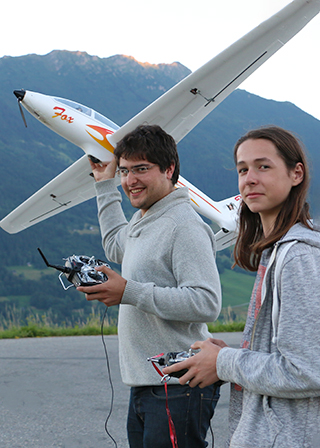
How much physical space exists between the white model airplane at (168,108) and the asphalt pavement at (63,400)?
2.63 m

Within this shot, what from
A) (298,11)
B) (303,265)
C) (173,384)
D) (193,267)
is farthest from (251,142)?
(298,11)

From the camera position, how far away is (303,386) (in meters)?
1.08

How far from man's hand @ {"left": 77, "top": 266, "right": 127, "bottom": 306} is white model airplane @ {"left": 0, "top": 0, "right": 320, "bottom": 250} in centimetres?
413

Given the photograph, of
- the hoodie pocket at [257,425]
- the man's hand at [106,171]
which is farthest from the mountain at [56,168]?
the hoodie pocket at [257,425]

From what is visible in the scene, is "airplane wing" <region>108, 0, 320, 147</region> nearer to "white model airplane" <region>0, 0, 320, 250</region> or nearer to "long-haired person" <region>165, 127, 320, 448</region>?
"white model airplane" <region>0, 0, 320, 250</region>

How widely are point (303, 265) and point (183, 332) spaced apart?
3.11ft

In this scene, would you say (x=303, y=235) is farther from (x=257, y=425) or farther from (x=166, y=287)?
(x=166, y=287)

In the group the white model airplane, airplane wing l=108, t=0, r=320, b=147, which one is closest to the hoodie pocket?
the white model airplane

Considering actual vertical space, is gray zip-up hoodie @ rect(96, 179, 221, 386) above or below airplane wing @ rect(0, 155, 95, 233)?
below

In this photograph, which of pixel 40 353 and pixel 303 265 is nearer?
pixel 303 265

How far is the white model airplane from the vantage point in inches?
251

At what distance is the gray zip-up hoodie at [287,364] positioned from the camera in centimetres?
108

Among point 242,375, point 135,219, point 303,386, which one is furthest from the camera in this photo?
point 135,219

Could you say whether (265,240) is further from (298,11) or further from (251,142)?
(298,11)
